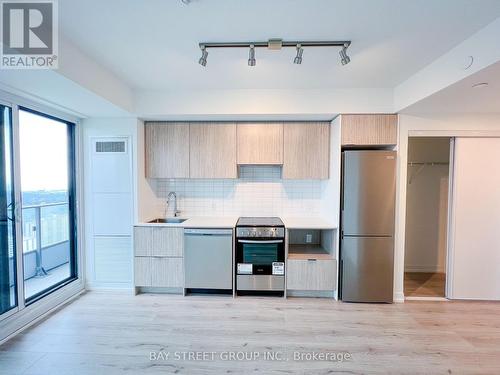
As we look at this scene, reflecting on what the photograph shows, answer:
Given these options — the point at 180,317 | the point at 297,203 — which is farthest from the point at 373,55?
the point at 180,317

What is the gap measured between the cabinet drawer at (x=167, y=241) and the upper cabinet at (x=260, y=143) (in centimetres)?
129

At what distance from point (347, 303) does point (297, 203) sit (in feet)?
4.81

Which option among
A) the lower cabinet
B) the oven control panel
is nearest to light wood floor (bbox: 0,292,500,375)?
the lower cabinet

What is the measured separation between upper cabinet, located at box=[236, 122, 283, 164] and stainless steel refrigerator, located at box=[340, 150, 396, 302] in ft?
2.86

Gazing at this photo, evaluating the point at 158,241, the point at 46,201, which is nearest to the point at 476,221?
the point at 158,241

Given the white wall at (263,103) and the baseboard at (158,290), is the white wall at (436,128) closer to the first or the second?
the white wall at (263,103)

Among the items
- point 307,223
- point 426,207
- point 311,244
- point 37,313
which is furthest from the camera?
point 426,207

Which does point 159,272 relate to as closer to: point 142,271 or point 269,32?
point 142,271

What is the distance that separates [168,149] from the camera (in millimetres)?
3309

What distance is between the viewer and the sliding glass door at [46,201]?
263 centimetres

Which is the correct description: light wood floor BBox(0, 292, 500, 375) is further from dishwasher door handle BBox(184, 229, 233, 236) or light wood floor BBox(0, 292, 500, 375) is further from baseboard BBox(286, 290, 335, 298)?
dishwasher door handle BBox(184, 229, 233, 236)

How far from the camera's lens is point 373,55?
2.13 m

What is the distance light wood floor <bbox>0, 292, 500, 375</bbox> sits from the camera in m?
1.95

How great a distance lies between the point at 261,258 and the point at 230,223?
0.61m
